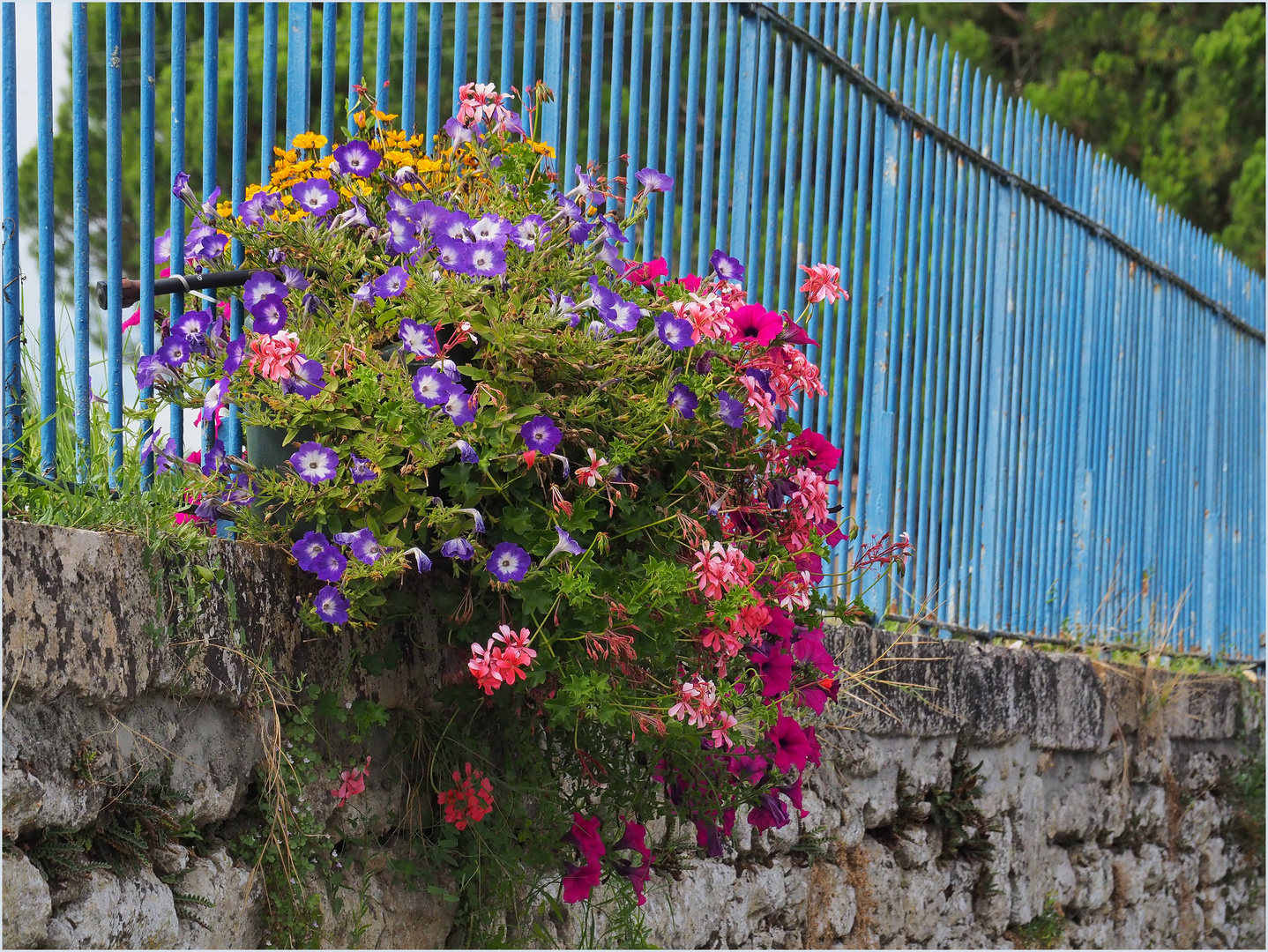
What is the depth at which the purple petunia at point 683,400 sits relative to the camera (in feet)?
6.69

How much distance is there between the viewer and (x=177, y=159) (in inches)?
84.9

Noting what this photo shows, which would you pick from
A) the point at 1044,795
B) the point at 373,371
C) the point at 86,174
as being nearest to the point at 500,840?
the point at 373,371

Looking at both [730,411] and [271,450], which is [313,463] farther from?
[730,411]

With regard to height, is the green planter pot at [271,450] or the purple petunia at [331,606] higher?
the green planter pot at [271,450]

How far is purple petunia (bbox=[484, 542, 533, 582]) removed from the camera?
1.88 meters

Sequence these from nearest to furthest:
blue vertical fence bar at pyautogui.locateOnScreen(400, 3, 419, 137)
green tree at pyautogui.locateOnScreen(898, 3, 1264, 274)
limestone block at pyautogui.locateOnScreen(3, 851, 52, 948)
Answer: limestone block at pyautogui.locateOnScreen(3, 851, 52, 948) < blue vertical fence bar at pyautogui.locateOnScreen(400, 3, 419, 137) < green tree at pyautogui.locateOnScreen(898, 3, 1264, 274)

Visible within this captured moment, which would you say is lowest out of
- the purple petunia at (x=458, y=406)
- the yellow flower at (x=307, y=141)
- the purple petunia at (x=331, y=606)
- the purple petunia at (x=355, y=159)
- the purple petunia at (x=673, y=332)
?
the purple petunia at (x=331, y=606)

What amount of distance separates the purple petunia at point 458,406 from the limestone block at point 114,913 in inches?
30.0

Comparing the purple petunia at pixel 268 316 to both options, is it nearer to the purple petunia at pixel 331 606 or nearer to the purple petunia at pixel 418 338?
the purple petunia at pixel 418 338

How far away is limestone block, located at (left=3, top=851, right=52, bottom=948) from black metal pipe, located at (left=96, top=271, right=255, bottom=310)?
0.91m

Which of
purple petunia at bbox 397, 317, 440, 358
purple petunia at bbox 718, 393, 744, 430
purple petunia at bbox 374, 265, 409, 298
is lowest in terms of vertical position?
purple petunia at bbox 718, 393, 744, 430

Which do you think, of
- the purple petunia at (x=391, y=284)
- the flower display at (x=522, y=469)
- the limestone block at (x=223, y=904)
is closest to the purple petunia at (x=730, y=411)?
the flower display at (x=522, y=469)

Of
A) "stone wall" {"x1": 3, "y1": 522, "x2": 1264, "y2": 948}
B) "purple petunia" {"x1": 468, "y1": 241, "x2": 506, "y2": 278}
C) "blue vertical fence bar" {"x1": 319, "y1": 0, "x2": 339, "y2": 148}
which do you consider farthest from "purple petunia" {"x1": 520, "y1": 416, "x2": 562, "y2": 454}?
"blue vertical fence bar" {"x1": 319, "y1": 0, "x2": 339, "y2": 148}

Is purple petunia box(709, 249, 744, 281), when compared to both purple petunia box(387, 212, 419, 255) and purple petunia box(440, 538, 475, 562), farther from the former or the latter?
purple petunia box(440, 538, 475, 562)
